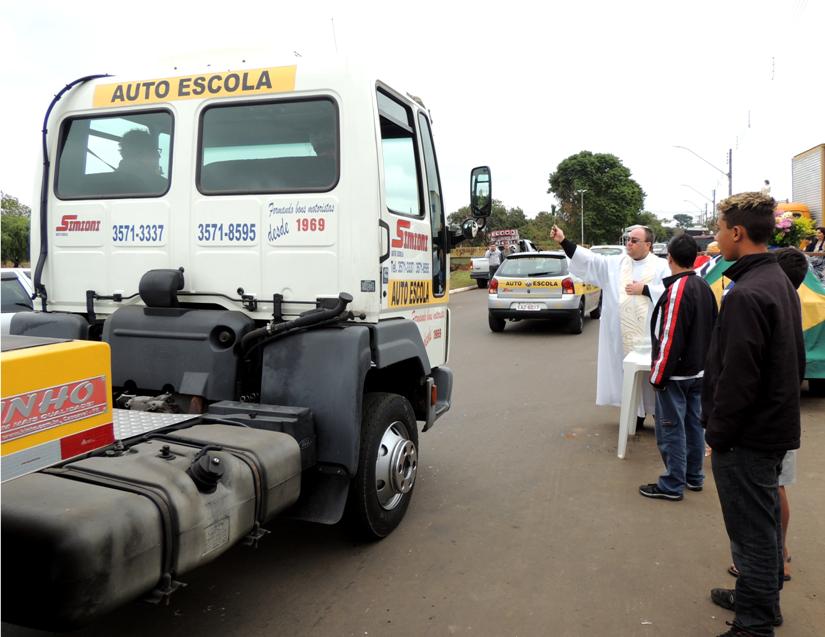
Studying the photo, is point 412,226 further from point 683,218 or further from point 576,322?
point 683,218

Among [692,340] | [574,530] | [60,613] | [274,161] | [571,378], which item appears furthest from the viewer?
[571,378]

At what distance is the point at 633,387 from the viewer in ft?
18.3

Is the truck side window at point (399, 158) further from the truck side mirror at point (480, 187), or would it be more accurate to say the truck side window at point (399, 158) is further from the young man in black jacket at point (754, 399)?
the young man in black jacket at point (754, 399)

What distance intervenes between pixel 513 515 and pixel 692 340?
1.68 m

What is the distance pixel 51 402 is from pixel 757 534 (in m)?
2.79

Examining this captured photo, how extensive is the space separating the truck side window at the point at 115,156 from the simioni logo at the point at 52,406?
190cm

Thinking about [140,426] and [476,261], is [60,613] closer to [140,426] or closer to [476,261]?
[140,426]

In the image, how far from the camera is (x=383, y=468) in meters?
3.87

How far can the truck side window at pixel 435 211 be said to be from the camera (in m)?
4.62

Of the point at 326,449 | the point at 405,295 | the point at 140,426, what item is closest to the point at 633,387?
the point at 405,295

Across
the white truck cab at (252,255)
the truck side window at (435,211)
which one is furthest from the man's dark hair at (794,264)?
the white truck cab at (252,255)

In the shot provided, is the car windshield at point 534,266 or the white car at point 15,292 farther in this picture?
the car windshield at point 534,266

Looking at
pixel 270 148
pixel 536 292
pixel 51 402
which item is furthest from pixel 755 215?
pixel 536 292

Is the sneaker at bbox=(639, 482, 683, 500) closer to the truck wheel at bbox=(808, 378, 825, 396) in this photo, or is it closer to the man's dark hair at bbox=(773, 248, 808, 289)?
the man's dark hair at bbox=(773, 248, 808, 289)
